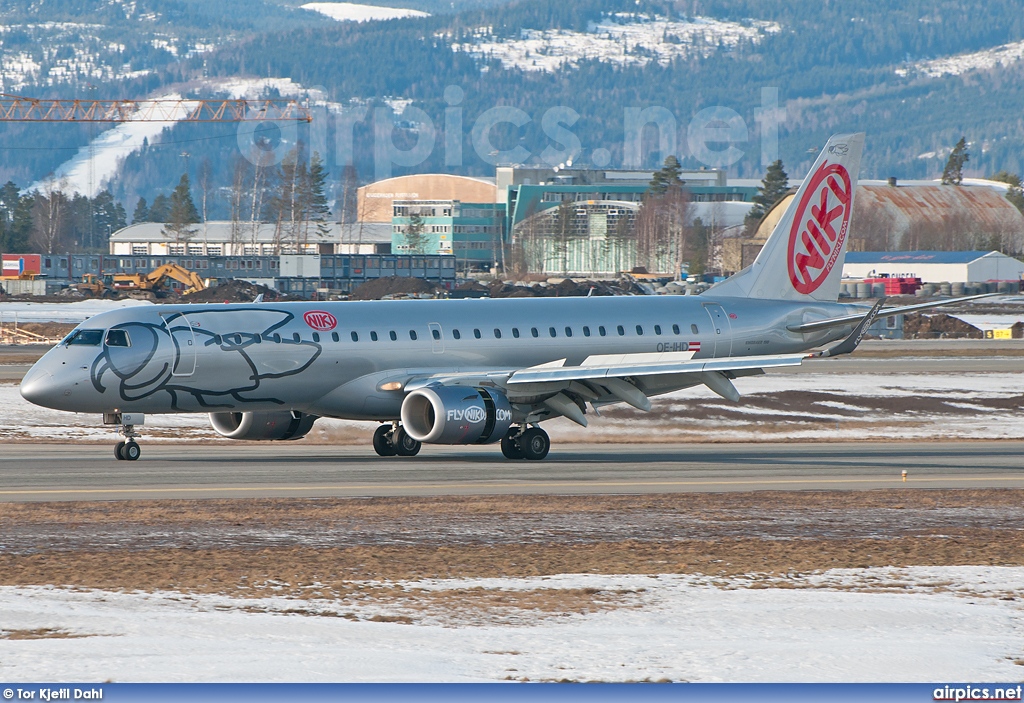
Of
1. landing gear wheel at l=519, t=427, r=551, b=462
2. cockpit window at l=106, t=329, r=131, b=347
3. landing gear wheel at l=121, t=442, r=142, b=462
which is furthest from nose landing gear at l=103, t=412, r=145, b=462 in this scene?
landing gear wheel at l=519, t=427, r=551, b=462

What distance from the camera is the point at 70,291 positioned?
136 meters

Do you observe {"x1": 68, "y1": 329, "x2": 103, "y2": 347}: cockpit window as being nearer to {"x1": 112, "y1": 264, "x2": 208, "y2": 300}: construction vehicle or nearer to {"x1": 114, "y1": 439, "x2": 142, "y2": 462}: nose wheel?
{"x1": 114, "y1": 439, "x2": 142, "y2": 462}: nose wheel

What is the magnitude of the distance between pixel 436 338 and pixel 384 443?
3132 mm

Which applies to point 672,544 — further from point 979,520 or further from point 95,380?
point 95,380

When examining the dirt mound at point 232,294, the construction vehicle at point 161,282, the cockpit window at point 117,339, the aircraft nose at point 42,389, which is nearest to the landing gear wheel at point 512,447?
the cockpit window at point 117,339

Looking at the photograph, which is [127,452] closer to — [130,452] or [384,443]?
[130,452]

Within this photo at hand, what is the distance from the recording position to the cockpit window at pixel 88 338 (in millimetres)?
33719

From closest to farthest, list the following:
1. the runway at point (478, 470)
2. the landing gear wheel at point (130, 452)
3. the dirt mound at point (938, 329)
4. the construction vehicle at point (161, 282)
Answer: the runway at point (478, 470)
the landing gear wheel at point (130, 452)
the dirt mound at point (938, 329)
the construction vehicle at point (161, 282)

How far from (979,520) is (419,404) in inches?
566

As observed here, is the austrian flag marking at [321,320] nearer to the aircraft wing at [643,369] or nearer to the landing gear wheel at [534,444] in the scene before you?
the aircraft wing at [643,369]

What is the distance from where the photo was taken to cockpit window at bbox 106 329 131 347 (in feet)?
111

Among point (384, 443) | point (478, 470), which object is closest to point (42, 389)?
point (384, 443)

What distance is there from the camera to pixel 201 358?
3428 centimetres

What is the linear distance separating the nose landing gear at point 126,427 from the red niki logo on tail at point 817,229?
20.1m
